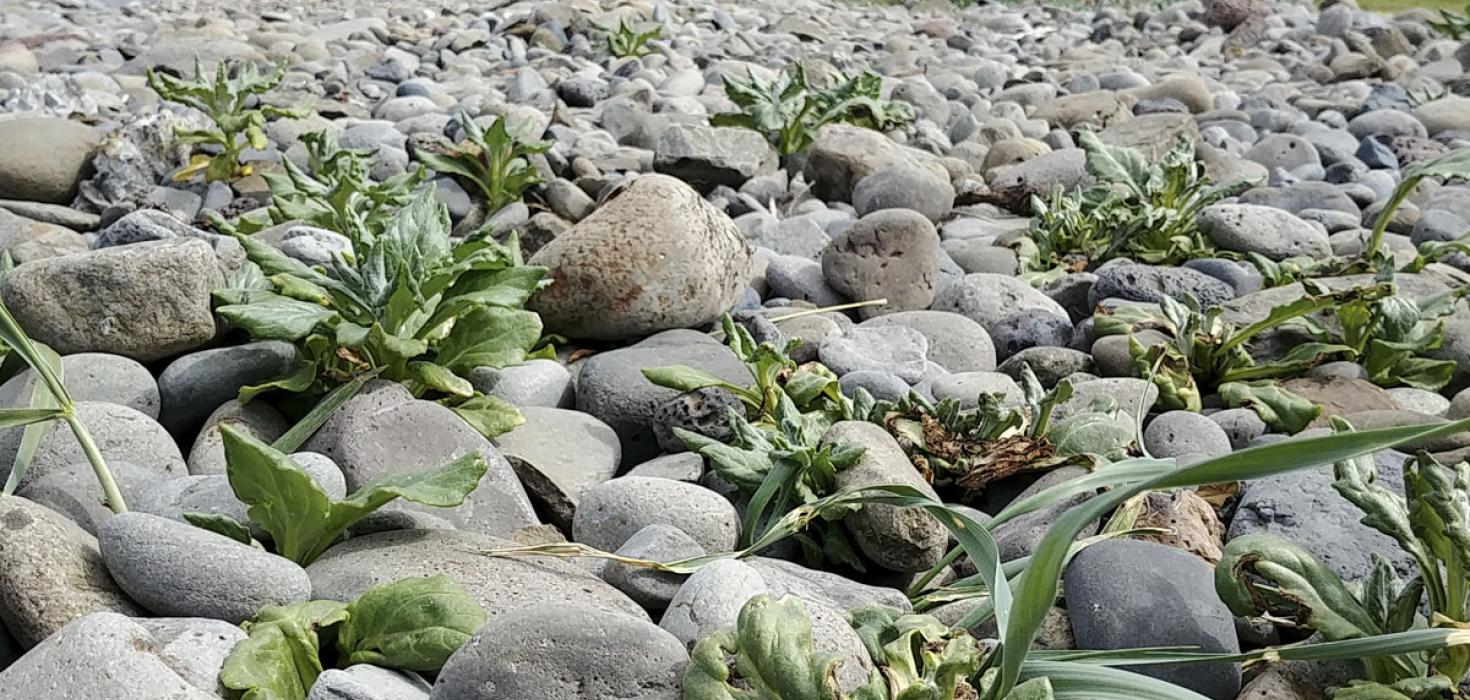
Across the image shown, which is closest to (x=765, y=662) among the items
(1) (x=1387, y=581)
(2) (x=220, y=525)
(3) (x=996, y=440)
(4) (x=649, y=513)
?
(4) (x=649, y=513)

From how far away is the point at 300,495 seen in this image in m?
2.25

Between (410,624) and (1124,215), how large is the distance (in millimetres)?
3658

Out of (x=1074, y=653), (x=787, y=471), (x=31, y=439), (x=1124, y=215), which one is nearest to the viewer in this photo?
(x=1074, y=653)

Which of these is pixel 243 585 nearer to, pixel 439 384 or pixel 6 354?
pixel 439 384

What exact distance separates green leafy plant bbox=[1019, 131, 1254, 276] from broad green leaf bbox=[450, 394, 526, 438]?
7.84ft

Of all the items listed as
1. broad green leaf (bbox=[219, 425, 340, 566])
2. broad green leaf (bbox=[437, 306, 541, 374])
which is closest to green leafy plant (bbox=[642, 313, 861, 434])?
broad green leaf (bbox=[437, 306, 541, 374])

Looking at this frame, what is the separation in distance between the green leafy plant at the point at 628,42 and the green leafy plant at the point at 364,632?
283 inches

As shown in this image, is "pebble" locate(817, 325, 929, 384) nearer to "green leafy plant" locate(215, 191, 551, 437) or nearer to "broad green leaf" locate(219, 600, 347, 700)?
"green leafy plant" locate(215, 191, 551, 437)

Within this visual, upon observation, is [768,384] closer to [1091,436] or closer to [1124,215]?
[1091,436]

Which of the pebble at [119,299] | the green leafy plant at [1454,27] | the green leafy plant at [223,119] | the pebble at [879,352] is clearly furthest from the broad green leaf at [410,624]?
the green leafy plant at [1454,27]

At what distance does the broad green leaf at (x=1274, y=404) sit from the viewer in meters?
3.24

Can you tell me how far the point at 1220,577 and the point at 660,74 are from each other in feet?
22.1

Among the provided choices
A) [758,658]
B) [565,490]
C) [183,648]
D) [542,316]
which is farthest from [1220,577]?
[542,316]

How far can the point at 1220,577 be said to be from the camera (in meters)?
2.06
